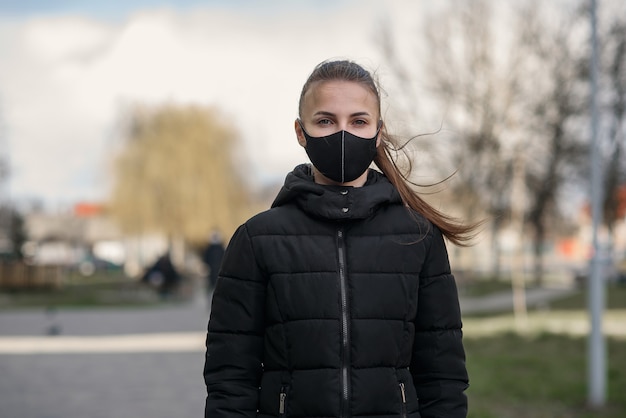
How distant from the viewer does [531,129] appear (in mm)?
29375

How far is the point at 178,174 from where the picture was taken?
44.2m

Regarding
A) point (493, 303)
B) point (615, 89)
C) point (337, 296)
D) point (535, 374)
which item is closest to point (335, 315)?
point (337, 296)

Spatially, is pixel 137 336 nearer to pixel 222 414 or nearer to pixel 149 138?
pixel 222 414

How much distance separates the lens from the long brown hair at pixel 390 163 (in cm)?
298

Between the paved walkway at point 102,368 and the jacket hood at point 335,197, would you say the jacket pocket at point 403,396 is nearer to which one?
the jacket hood at point 335,197

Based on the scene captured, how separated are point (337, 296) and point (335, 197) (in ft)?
0.95

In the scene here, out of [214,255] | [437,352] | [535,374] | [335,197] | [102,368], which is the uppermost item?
[335,197]

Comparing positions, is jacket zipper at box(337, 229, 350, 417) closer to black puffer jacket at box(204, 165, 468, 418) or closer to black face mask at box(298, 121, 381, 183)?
black puffer jacket at box(204, 165, 468, 418)

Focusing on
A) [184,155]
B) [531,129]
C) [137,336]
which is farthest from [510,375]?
[184,155]

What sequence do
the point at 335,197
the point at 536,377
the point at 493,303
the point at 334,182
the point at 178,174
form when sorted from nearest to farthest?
1. the point at 335,197
2. the point at 334,182
3. the point at 536,377
4. the point at 493,303
5. the point at 178,174

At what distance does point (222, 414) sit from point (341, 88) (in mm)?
1007

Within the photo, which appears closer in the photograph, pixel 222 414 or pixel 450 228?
pixel 222 414

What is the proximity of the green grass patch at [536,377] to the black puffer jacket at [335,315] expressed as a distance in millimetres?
5941

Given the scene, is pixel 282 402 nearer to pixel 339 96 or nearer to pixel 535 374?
pixel 339 96
